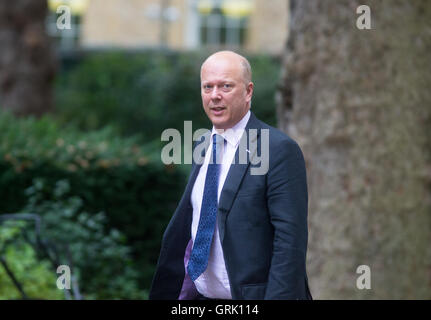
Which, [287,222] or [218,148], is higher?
[218,148]

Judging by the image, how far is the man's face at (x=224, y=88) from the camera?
3.41 m

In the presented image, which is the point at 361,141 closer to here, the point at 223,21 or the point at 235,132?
the point at 235,132

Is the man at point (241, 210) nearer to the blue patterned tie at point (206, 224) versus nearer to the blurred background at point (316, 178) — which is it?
the blue patterned tie at point (206, 224)

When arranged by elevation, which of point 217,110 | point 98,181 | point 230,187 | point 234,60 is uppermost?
point 234,60

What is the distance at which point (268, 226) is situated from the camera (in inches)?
133

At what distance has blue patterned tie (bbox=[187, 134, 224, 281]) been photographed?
11.3 feet

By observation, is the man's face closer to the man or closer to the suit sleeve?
the man

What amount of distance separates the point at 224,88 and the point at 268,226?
0.66 m

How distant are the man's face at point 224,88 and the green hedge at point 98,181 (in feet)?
14.8

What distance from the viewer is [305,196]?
3398 mm

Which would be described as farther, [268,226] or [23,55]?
[23,55]

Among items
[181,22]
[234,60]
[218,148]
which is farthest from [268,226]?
[181,22]

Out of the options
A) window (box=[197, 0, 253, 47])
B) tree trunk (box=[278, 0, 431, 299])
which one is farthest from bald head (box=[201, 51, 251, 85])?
window (box=[197, 0, 253, 47])

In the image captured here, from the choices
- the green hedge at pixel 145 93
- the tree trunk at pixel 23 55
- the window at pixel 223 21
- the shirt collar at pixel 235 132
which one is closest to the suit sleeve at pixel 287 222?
the shirt collar at pixel 235 132
